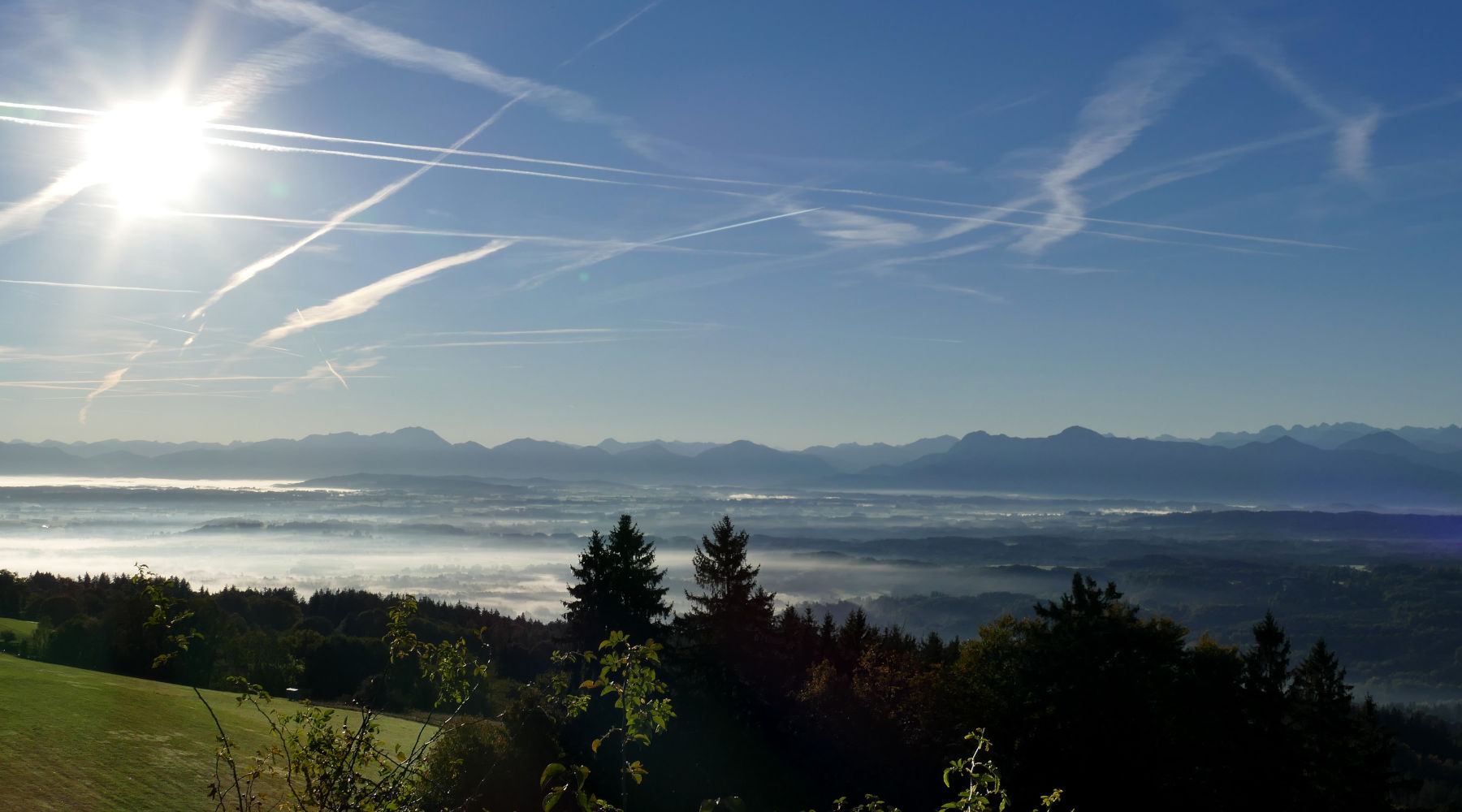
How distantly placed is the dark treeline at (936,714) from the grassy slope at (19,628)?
5908 cm

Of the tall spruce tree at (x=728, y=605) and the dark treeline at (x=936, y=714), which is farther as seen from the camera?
the tall spruce tree at (x=728, y=605)

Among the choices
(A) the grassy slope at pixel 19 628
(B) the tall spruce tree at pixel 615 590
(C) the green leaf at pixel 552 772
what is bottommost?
(A) the grassy slope at pixel 19 628

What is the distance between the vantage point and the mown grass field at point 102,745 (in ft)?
88.2

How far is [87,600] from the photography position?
92.6m

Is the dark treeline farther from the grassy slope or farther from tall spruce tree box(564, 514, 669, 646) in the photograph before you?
the grassy slope

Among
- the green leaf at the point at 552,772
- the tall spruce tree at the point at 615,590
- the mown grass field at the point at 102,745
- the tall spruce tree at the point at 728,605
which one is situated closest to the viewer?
the green leaf at the point at 552,772

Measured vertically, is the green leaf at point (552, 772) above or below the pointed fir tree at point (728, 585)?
above

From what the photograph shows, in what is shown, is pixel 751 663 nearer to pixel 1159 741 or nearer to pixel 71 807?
pixel 1159 741

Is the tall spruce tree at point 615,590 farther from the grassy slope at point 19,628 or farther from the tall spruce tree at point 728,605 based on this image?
the grassy slope at point 19,628

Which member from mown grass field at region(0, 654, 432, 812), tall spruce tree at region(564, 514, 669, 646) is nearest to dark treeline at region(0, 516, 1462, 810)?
tall spruce tree at region(564, 514, 669, 646)

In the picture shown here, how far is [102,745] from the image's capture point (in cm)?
3081

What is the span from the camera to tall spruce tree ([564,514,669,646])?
1673 inches

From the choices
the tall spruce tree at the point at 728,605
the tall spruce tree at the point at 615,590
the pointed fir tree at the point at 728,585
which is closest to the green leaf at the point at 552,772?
the tall spruce tree at the point at 615,590

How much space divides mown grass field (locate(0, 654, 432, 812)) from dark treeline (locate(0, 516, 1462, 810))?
16.7 feet
